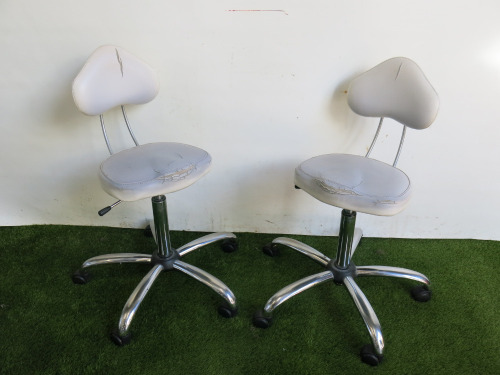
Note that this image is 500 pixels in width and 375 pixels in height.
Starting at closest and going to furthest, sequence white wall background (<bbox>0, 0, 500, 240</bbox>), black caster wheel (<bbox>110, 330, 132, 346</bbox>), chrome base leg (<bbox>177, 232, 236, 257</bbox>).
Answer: black caster wheel (<bbox>110, 330, 132, 346</bbox>)
white wall background (<bbox>0, 0, 500, 240</bbox>)
chrome base leg (<bbox>177, 232, 236, 257</bbox>)

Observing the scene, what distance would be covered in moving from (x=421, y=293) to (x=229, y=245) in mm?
859

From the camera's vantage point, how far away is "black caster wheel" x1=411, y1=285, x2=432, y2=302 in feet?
5.09

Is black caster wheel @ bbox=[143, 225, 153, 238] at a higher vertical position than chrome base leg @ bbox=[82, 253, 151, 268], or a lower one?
lower

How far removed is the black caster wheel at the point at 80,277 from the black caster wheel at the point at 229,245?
62 centimetres

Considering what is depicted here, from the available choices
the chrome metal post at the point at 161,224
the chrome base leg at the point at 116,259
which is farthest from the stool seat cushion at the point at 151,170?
the chrome base leg at the point at 116,259

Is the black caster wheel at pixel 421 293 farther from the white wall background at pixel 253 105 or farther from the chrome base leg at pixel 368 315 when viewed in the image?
the white wall background at pixel 253 105

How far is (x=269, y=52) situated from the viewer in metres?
1.62

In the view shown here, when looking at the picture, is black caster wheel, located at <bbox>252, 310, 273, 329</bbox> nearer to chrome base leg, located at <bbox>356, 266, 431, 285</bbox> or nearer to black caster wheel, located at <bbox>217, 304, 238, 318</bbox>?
black caster wheel, located at <bbox>217, 304, 238, 318</bbox>

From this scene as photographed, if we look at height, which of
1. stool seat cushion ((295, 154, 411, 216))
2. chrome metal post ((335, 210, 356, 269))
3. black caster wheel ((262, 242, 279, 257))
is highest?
stool seat cushion ((295, 154, 411, 216))

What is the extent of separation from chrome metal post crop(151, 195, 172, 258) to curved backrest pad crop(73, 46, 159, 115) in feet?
1.36

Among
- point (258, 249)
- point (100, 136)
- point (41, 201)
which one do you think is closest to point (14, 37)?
point (100, 136)

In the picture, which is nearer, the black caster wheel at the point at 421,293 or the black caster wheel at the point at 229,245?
the black caster wheel at the point at 421,293

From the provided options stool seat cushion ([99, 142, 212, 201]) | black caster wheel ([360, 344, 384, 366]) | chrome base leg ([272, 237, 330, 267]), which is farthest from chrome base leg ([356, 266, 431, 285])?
stool seat cushion ([99, 142, 212, 201])

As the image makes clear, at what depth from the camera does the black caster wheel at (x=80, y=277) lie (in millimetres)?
1632
